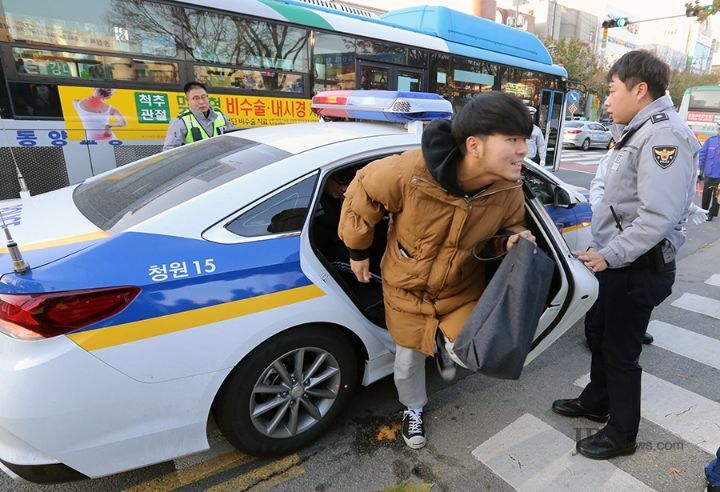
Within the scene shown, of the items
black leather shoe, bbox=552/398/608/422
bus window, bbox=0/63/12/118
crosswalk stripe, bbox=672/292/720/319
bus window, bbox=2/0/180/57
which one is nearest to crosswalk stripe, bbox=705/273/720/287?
crosswalk stripe, bbox=672/292/720/319

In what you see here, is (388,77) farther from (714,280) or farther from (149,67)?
(714,280)

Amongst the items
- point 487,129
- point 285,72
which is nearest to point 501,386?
point 487,129

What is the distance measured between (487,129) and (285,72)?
5377mm

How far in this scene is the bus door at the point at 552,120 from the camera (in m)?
11.3

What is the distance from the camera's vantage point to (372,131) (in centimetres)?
267

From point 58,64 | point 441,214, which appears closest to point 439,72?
point 58,64

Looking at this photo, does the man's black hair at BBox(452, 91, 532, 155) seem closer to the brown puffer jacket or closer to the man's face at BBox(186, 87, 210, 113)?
the brown puffer jacket

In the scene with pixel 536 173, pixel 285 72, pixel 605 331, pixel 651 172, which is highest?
pixel 285 72

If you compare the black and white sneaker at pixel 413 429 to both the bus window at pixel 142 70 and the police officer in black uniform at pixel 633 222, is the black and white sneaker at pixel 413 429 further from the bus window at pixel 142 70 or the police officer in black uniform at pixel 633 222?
the bus window at pixel 142 70

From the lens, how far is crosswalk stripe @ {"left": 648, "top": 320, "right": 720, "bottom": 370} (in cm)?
349

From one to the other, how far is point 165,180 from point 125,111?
11.9 feet

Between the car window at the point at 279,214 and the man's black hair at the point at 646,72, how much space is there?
4.84 ft

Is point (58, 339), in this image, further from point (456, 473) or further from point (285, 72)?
point (285, 72)

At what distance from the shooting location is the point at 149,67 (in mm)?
5430
